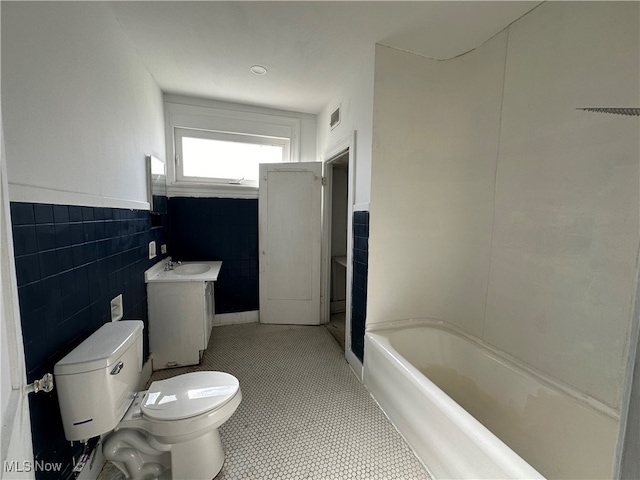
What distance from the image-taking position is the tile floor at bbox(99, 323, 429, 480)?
128 cm

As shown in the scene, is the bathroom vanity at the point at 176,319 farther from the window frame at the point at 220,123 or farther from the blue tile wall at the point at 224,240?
the window frame at the point at 220,123

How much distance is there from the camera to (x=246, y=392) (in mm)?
1800

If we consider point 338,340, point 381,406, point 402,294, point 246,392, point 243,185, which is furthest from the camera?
point 243,185

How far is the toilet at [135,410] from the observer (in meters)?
1.01

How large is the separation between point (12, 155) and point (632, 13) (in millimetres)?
2456

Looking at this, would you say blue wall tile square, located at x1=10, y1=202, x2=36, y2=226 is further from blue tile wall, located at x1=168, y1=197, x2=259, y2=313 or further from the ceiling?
blue tile wall, located at x1=168, y1=197, x2=259, y2=313

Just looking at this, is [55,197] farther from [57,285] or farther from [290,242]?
[290,242]

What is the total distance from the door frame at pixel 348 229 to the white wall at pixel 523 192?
33cm

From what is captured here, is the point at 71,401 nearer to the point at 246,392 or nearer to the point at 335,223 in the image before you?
the point at 246,392

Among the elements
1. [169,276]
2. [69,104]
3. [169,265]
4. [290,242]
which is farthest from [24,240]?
[290,242]

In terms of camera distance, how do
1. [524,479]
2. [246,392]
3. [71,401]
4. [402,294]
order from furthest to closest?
[402,294]
[246,392]
[71,401]
[524,479]

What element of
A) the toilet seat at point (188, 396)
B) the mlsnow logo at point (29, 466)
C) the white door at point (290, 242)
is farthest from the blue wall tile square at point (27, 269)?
the white door at point (290, 242)

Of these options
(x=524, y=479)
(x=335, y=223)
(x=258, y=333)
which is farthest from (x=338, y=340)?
(x=524, y=479)

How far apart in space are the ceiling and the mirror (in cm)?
74
